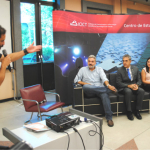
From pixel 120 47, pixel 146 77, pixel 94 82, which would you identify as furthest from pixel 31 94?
pixel 120 47

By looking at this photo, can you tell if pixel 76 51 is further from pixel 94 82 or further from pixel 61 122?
pixel 61 122

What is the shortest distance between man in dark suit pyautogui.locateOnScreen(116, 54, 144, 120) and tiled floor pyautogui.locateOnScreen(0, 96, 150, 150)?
9.6 inches

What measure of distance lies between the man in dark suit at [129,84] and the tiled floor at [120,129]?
24 cm

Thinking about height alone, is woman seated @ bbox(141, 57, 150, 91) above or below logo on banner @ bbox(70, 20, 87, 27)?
below

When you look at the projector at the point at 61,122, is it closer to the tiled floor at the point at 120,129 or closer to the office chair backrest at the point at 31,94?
the tiled floor at the point at 120,129

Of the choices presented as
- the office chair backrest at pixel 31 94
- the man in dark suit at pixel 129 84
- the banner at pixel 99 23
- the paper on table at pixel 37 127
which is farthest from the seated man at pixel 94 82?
the paper on table at pixel 37 127

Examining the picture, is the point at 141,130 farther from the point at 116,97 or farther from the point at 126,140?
the point at 116,97

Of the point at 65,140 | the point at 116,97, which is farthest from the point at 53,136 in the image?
the point at 116,97

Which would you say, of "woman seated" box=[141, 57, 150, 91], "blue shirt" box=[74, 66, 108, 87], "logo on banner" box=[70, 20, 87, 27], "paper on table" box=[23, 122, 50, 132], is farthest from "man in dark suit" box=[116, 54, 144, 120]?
"paper on table" box=[23, 122, 50, 132]

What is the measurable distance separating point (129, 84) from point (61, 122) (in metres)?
2.49

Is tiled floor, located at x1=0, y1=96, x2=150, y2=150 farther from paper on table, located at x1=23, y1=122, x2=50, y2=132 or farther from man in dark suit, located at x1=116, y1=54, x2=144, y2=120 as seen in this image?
paper on table, located at x1=23, y1=122, x2=50, y2=132

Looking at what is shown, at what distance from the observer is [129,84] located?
158 inches

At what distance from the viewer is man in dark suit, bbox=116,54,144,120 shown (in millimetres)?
3729

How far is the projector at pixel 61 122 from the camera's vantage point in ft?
6.10
